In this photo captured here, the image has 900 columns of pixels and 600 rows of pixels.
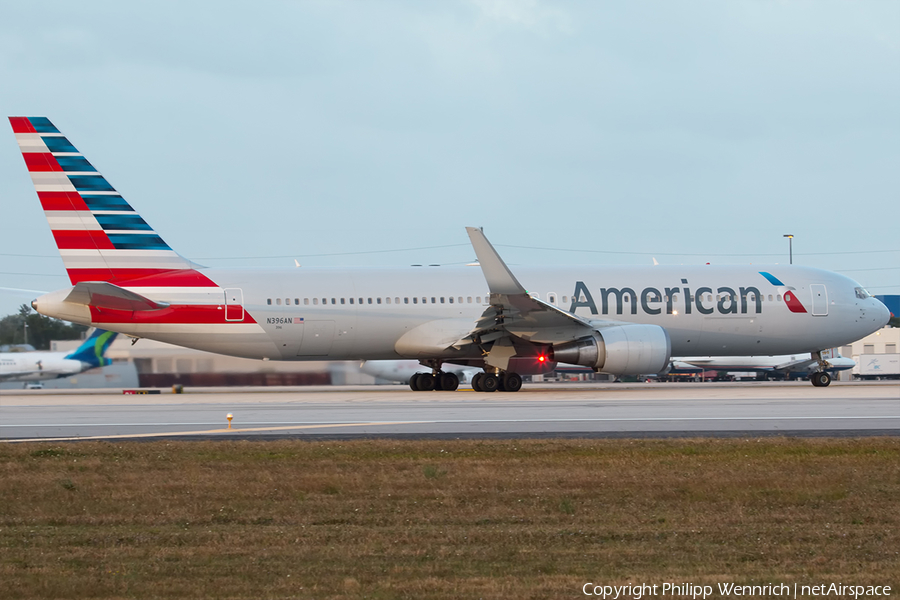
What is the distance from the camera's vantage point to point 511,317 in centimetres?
2725

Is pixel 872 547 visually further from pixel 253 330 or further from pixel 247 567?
pixel 253 330

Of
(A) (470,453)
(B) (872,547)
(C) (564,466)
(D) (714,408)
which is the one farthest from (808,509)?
(D) (714,408)

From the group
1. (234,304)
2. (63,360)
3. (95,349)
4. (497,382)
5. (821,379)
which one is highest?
(234,304)

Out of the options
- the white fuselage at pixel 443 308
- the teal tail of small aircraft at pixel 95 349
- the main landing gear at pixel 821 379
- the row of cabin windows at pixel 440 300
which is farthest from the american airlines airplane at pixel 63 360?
the main landing gear at pixel 821 379

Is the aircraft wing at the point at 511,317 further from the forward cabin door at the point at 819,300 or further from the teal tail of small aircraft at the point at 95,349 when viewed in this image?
the teal tail of small aircraft at the point at 95,349

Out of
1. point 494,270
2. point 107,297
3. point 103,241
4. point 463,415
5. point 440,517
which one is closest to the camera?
point 440,517

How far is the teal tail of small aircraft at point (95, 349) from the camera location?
103ft

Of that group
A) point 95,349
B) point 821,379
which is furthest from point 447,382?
point 821,379

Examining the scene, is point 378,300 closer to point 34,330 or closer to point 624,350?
point 624,350

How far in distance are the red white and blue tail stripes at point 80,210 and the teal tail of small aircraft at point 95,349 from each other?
4.24 m

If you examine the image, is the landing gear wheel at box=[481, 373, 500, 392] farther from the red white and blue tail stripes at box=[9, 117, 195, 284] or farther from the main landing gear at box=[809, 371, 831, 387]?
the main landing gear at box=[809, 371, 831, 387]

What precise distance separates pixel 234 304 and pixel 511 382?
8.70 metres

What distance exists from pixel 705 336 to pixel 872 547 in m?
23.6

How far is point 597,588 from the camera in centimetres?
620
